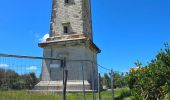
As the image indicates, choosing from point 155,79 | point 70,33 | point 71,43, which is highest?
point 70,33

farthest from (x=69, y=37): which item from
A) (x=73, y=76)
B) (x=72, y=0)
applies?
(x=73, y=76)

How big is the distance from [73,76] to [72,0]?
661 inches

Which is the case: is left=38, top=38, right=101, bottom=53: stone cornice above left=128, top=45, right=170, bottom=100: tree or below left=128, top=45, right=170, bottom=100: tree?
above

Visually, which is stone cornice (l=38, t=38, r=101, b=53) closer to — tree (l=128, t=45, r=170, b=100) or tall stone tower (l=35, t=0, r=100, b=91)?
tall stone tower (l=35, t=0, r=100, b=91)

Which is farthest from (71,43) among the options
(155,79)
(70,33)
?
(155,79)

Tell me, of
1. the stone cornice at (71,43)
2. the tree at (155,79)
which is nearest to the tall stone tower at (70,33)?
the stone cornice at (71,43)

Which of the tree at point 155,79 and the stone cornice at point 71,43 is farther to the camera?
the stone cornice at point 71,43

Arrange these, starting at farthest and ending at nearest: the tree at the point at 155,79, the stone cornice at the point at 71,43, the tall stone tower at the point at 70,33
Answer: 1. the tall stone tower at the point at 70,33
2. the stone cornice at the point at 71,43
3. the tree at the point at 155,79

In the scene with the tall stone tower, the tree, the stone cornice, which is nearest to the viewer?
the tree

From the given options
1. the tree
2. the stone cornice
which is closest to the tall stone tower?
the stone cornice

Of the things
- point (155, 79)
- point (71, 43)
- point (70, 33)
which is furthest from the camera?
point (70, 33)

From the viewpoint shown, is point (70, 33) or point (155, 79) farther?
point (70, 33)

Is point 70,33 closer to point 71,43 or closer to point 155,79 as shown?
point 71,43

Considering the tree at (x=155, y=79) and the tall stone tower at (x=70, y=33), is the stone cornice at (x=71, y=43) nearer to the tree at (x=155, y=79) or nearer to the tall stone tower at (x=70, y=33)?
the tall stone tower at (x=70, y=33)
